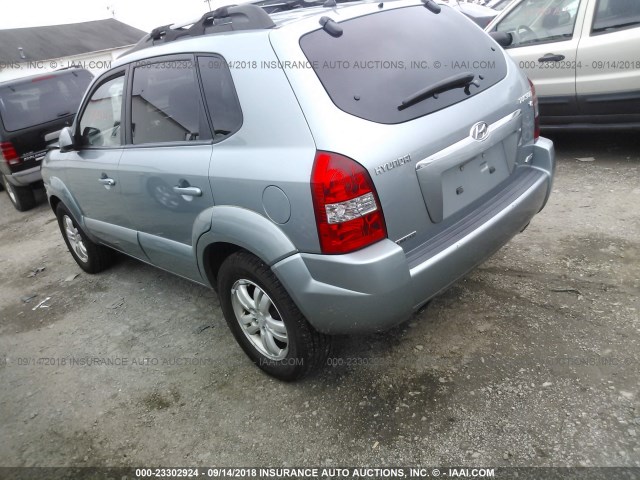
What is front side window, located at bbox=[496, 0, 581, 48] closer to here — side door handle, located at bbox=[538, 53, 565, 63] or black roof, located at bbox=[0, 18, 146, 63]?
side door handle, located at bbox=[538, 53, 565, 63]

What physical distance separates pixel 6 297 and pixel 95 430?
2.66 meters

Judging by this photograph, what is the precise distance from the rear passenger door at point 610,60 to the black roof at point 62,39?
37006 millimetres

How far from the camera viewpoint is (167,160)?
9.18 feet

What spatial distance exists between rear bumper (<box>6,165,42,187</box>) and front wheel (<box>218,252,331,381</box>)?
19.0 feet

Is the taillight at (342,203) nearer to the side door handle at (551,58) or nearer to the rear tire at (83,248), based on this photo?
the rear tire at (83,248)

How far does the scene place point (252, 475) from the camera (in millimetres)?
2250

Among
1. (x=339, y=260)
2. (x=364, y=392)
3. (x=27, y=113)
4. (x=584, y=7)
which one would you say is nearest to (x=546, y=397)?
(x=364, y=392)

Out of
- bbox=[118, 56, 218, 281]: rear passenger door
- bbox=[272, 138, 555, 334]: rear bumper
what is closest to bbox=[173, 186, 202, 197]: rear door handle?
bbox=[118, 56, 218, 281]: rear passenger door

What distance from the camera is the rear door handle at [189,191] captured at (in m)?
2.59

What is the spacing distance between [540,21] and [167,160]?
431 centimetres

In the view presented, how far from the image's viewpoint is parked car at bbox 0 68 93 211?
23.0 ft

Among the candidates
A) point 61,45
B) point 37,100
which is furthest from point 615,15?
point 61,45

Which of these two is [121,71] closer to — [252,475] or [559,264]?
[252,475]

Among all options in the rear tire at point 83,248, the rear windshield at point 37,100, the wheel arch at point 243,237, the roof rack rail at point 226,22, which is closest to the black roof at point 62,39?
the rear windshield at point 37,100
